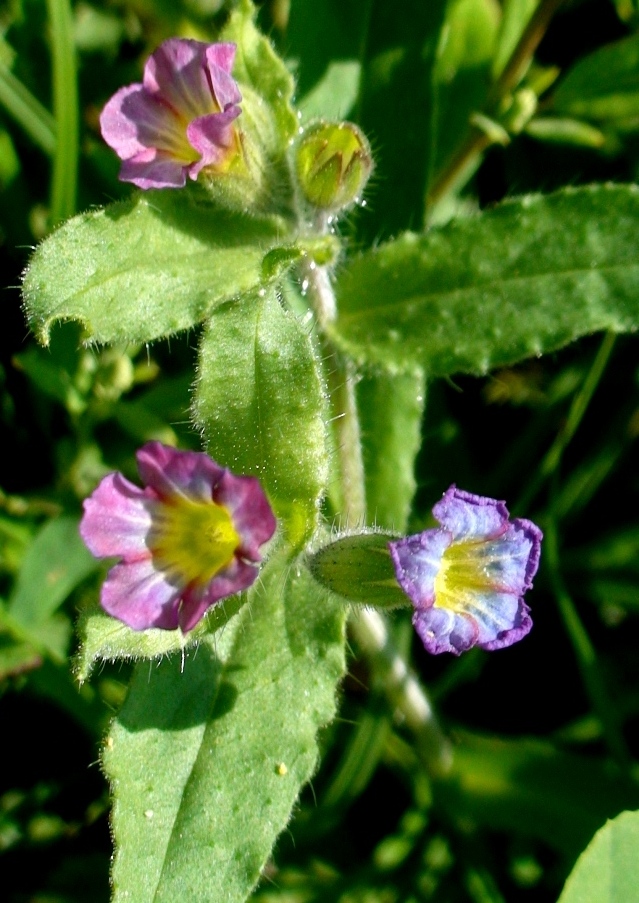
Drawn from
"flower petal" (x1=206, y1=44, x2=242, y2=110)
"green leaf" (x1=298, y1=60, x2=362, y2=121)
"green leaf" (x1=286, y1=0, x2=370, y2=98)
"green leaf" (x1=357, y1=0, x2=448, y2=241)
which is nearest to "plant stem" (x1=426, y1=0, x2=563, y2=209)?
"green leaf" (x1=357, y1=0, x2=448, y2=241)

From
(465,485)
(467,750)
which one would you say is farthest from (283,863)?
(465,485)

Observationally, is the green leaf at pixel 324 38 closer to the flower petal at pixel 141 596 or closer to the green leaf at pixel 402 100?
the green leaf at pixel 402 100

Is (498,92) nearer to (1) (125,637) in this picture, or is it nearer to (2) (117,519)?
(2) (117,519)

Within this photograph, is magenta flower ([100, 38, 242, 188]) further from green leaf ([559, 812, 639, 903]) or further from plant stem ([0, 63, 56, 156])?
green leaf ([559, 812, 639, 903])

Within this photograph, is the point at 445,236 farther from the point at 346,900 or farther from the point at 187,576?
the point at 346,900

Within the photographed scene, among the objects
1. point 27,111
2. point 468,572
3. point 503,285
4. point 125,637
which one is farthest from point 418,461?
point 27,111

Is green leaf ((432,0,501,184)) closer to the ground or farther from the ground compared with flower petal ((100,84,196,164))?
closer to the ground
